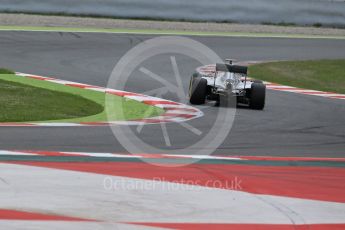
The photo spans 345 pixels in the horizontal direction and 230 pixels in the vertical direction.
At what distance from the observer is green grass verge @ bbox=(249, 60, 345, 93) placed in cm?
2155

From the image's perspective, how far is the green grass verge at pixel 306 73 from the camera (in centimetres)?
2155

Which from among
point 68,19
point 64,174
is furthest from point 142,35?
point 64,174

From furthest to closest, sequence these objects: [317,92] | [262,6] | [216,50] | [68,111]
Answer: [262,6] < [216,50] < [317,92] < [68,111]

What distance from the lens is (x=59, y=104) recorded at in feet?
47.1

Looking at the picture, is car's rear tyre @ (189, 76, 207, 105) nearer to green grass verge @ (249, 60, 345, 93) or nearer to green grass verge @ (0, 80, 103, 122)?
green grass verge @ (0, 80, 103, 122)

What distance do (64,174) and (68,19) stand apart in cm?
2035

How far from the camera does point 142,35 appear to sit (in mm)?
27250

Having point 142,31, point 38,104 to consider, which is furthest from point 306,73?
point 38,104

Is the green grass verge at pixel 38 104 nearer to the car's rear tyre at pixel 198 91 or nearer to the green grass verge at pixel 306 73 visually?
the car's rear tyre at pixel 198 91

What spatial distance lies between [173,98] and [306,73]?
7.23 metres

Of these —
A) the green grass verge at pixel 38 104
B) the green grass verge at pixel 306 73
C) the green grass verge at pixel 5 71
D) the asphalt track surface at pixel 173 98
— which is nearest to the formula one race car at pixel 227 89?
A: the asphalt track surface at pixel 173 98

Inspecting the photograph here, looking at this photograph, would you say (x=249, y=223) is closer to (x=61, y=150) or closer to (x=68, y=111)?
(x=61, y=150)

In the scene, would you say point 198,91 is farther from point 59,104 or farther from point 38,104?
point 38,104

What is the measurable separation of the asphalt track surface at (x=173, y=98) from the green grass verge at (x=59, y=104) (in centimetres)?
95
